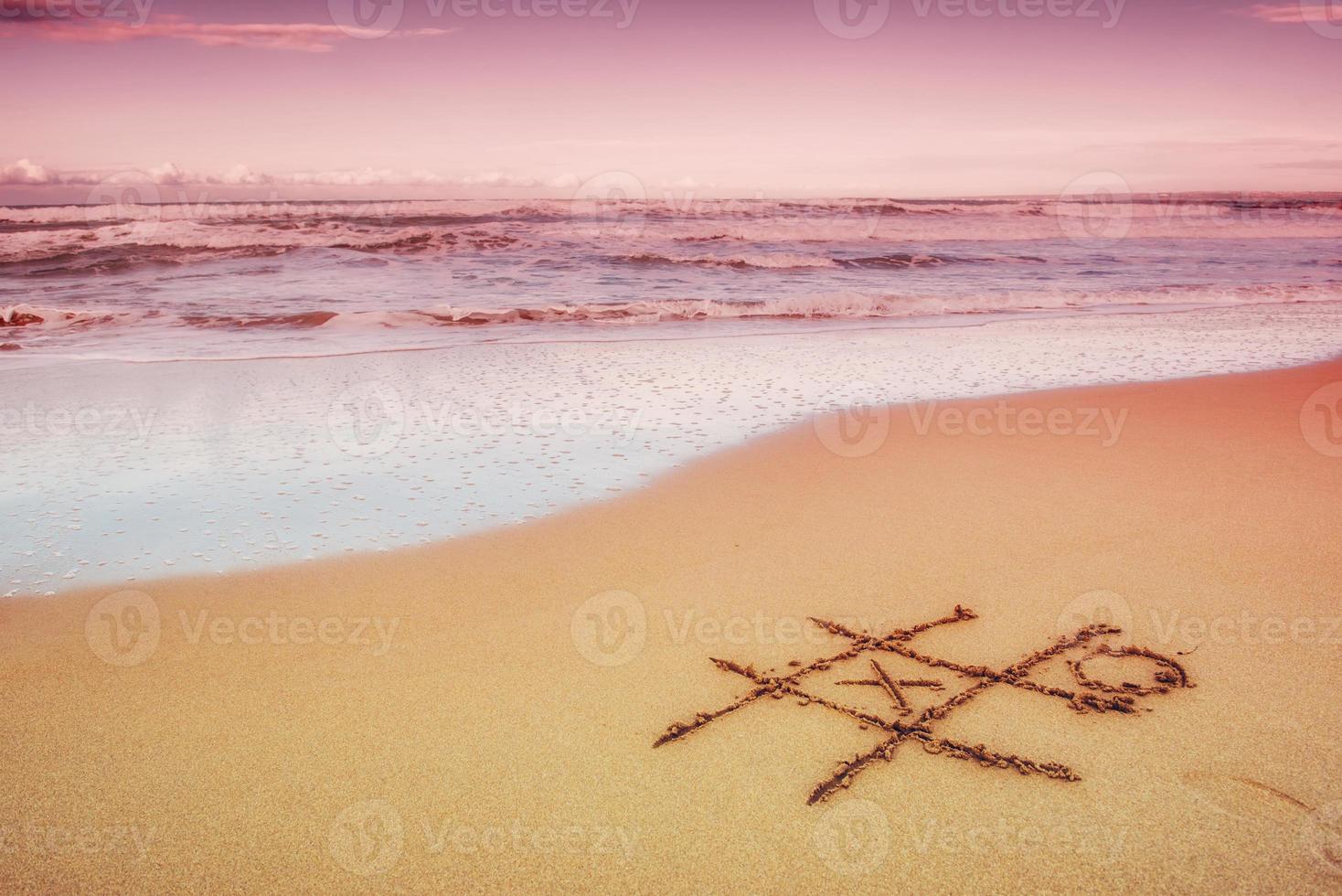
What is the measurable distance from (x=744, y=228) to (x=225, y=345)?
2146 cm

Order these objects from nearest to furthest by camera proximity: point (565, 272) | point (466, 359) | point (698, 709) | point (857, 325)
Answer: point (698, 709), point (466, 359), point (857, 325), point (565, 272)

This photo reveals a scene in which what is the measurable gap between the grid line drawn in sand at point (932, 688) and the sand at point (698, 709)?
2 centimetres

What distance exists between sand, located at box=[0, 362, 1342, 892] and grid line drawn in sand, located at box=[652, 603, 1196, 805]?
0.7 inches

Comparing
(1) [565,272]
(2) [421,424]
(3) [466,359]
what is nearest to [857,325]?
(3) [466,359]

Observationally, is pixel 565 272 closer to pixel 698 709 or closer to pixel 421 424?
pixel 421 424

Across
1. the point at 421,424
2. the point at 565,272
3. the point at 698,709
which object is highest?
the point at 565,272

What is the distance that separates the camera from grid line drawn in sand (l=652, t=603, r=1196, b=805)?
200 cm

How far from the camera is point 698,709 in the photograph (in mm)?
2217

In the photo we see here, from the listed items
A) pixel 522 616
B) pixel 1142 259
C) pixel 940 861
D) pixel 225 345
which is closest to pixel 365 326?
pixel 225 345

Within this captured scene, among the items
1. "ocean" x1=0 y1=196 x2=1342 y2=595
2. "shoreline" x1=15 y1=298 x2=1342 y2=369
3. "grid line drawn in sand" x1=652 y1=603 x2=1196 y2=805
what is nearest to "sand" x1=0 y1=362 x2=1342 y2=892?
"grid line drawn in sand" x1=652 y1=603 x2=1196 y2=805

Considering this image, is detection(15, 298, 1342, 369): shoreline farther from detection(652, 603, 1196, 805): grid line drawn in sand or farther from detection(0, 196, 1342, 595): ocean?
detection(652, 603, 1196, 805): grid line drawn in sand

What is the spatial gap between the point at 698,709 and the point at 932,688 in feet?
2.25

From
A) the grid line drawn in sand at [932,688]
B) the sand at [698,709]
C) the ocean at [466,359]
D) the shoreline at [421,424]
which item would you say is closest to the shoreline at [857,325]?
the ocean at [466,359]

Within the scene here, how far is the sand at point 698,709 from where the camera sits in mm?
1743
